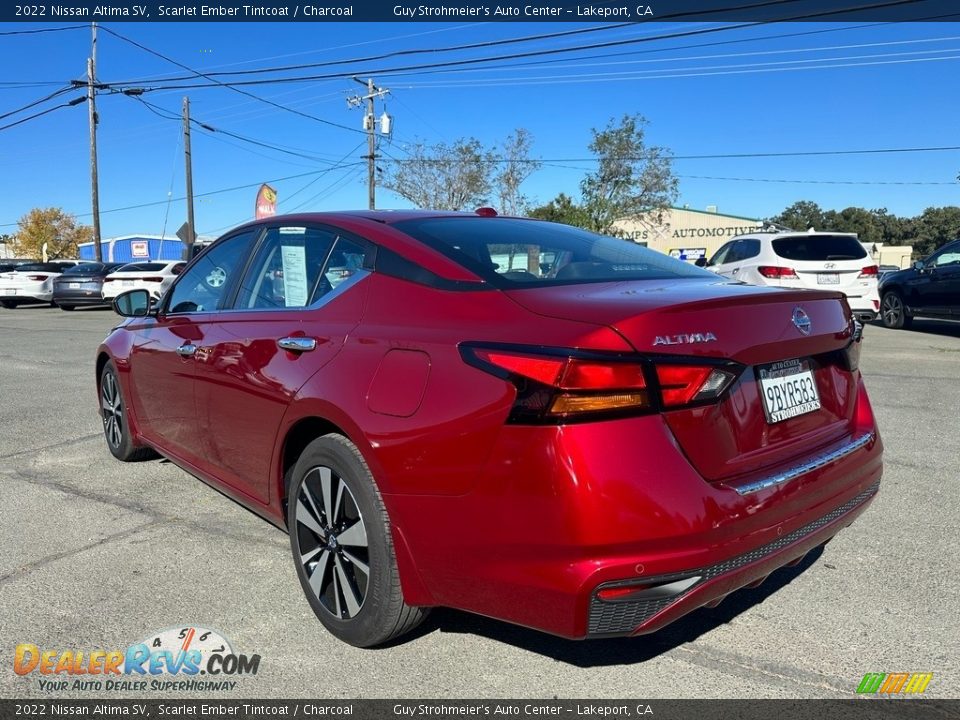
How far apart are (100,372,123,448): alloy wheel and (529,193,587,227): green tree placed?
1193 inches

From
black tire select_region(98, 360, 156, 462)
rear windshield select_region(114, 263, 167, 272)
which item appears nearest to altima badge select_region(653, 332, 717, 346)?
black tire select_region(98, 360, 156, 462)

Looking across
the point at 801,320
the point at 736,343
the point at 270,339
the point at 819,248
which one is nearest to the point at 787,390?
the point at 801,320

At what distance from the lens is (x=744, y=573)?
2197 mm

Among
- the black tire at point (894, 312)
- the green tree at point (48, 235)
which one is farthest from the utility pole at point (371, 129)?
the green tree at point (48, 235)

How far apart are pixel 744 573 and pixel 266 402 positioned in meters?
1.88

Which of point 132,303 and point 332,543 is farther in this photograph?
point 132,303

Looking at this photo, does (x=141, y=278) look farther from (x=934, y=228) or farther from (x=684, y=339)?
(x=934, y=228)

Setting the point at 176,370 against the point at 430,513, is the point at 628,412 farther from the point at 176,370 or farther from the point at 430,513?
the point at 176,370

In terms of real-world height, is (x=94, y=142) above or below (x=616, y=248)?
above

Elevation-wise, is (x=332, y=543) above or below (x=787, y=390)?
below

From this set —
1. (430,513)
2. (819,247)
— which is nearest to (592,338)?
(430,513)

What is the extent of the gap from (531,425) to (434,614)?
1271mm

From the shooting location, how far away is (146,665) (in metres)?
2.62

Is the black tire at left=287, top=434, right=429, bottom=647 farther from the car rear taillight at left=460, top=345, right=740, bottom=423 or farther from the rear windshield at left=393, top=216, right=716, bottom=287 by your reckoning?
the rear windshield at left=393, top=216, right=716, bottom=287
